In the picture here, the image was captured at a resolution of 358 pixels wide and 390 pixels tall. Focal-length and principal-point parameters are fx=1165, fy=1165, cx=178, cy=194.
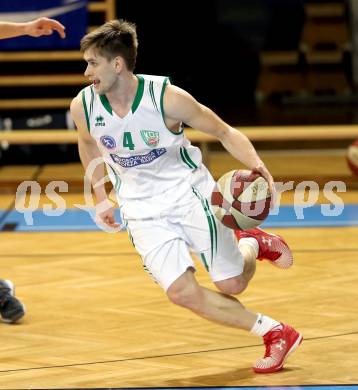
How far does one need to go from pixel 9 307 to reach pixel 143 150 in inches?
59.4

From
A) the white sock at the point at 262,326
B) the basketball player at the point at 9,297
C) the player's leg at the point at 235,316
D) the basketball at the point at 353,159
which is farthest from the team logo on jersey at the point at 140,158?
the basketball at the point at 353,159

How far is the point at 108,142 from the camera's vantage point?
5.38m

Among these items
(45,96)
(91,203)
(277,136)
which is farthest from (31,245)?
(45,96)

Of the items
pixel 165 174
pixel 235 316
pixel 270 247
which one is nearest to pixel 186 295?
pixel 235 316

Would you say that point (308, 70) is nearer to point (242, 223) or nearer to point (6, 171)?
point (6, 171)

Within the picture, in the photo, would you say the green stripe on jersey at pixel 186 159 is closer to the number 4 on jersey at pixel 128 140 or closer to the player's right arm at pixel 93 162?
the number 4 on jersey at pixel 128 140

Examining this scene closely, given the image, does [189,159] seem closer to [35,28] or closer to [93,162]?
[93,162]

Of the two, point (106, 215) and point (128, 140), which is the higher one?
point (128, 140)

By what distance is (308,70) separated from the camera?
57.4ft

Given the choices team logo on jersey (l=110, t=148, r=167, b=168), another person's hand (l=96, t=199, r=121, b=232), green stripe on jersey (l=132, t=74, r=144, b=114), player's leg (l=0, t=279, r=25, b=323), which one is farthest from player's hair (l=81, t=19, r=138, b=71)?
player's leg (l=0, t=279, r=25, b=323)

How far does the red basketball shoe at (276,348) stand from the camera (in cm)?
534

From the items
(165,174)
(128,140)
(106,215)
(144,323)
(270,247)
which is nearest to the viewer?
(128,140)

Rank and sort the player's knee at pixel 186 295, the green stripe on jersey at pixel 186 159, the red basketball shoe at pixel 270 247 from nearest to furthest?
the player's knee at pixel 186 295 < the green stripe on jersey at pixel 186 159 < the red basketball shoe at pixel 270 247

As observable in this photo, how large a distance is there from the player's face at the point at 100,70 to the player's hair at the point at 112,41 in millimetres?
23
